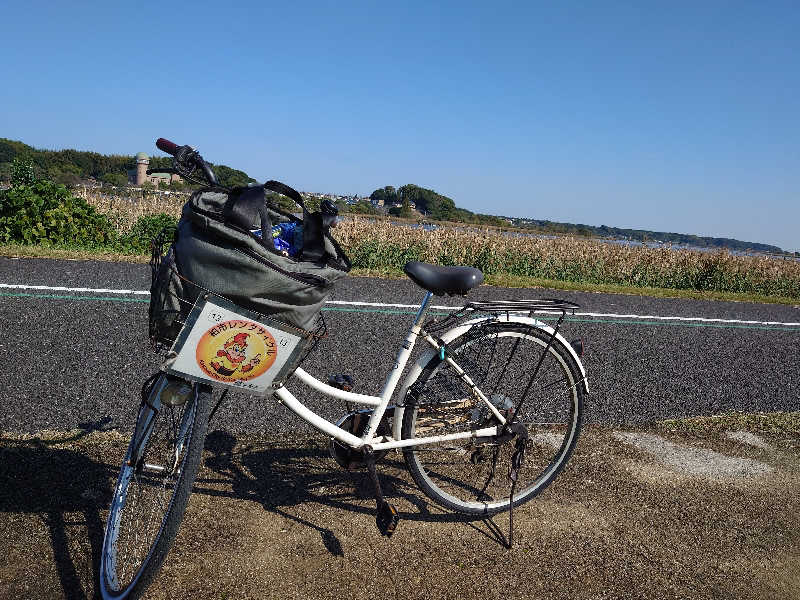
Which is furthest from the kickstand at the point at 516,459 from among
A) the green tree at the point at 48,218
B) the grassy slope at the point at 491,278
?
the green tree at the point at 48,218

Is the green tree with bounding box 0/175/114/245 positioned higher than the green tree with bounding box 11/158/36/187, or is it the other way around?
the green tree with bounding box 11/158/36/187

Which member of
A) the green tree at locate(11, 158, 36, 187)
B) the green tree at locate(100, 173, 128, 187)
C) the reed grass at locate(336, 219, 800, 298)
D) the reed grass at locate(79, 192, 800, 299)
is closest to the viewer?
the green tree at locate(11, 158, 36, 187)

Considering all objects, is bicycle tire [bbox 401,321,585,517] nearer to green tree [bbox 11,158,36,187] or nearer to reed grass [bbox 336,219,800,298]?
reed grass [bbox 336,219,800,298]

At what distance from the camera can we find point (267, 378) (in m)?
2.47

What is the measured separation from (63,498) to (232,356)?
1570 millimetres

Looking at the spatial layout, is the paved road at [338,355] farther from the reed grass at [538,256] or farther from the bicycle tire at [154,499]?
the reed grass at [538,256]

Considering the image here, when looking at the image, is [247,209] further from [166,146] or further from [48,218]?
[48,218]

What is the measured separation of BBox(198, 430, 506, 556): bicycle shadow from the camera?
134 inches

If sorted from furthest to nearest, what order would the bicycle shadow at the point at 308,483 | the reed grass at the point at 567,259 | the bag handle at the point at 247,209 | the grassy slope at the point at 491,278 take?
the reed grass at the point at 567,259, the grassy slope at the point at 491,278, the bicycle shadow at the point at 308,483, the bag handle at the point at 247,209

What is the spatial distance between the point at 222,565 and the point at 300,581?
353 mm

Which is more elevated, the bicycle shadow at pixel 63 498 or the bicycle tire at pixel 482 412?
the bicycle tire at pixel 482 412

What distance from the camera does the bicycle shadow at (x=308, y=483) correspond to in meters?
3.39

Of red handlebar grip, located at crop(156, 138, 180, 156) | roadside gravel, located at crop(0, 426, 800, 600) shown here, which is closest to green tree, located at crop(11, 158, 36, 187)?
roadside gravel, located at crop(0, 426, 800, 600)

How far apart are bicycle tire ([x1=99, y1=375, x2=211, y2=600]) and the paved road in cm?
165
